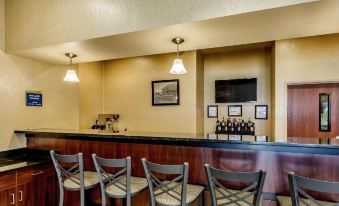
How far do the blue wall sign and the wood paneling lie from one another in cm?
426

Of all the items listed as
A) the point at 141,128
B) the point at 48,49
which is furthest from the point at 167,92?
the point at 48,49

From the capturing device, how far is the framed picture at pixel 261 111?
484cm

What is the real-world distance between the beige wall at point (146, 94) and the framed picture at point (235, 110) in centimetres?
83

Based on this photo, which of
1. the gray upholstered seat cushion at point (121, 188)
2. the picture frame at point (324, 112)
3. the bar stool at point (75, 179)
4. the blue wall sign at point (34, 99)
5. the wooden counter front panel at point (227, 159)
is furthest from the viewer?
the picture frame at point (324, 112)

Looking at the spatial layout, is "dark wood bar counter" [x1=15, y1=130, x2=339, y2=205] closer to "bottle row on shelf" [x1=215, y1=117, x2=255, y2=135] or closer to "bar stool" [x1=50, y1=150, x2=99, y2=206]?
"bar stool" [x1=50, y1=150, x2=99, y2=206]

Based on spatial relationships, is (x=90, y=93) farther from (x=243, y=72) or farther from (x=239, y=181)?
(x=239, y=181)

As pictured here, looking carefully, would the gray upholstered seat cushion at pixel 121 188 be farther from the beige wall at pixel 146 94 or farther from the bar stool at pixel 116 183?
the beige wall at pixel 146 94

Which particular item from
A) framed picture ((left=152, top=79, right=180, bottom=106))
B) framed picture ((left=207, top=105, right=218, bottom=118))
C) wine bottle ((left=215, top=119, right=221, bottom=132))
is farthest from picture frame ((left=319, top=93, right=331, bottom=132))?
framed picture ((left=152, top=79, right=180, bottom=106))

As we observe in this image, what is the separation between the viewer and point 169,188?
6.43ft

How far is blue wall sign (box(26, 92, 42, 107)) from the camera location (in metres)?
3.48

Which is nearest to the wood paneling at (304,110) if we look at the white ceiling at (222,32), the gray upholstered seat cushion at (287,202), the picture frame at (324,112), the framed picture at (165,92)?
the picture frame at (324,112)

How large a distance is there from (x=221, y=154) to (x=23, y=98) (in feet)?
9.58

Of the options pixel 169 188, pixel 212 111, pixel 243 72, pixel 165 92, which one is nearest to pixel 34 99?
pixel 165 92

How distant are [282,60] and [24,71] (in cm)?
425
